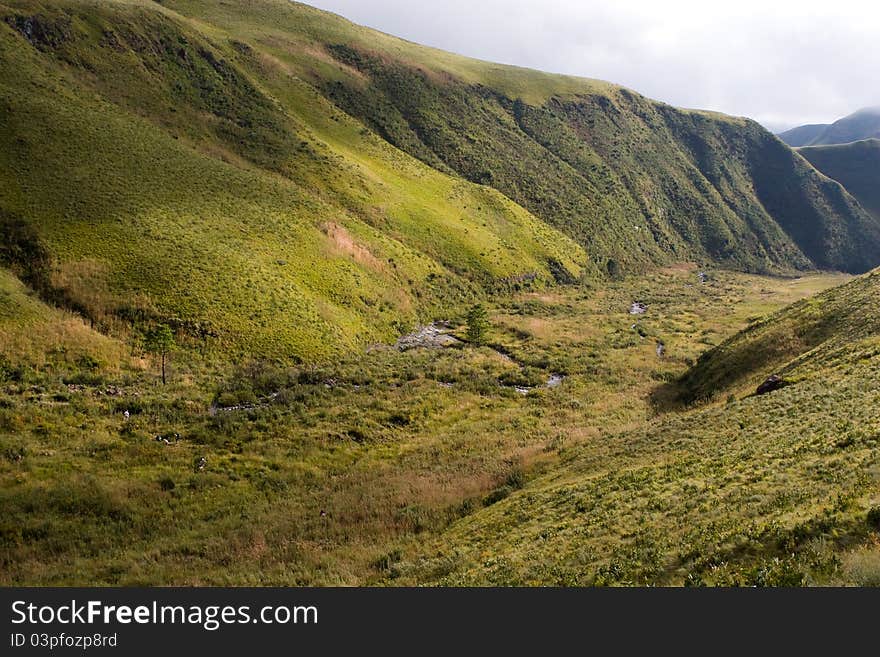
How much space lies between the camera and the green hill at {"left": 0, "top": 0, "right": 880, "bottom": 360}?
143 feet

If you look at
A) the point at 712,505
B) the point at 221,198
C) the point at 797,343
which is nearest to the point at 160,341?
the point at 221,198

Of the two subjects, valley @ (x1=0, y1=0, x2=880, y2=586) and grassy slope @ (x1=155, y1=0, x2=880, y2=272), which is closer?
valley @ (x1=0, y1=0, x2=880, y2=586)

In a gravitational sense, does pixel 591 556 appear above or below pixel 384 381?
below

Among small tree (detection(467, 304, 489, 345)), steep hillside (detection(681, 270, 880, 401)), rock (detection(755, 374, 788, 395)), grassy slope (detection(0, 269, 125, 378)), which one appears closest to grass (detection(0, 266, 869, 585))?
grassy slope (detection(0, 269, 125, 378))

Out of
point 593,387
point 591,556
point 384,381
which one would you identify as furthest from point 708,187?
point 591,556

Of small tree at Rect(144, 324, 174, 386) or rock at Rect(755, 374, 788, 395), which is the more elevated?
small tree at Rect(144, 324, 174, 386)

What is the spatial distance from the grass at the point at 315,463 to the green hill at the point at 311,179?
7912mm

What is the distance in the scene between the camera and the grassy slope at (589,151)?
10581 centimetres

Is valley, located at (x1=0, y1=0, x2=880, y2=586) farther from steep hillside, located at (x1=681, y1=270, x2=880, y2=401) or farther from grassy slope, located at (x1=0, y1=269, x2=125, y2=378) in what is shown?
steep hillside, located at (x1=681, y1=270, x2=880, y2=401)

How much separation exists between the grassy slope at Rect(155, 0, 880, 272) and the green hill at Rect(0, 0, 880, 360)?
0.70 m

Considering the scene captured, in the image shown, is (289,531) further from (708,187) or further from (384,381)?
(708,187)

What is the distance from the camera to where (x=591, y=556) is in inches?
536

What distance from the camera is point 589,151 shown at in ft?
424

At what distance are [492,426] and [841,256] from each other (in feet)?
579
